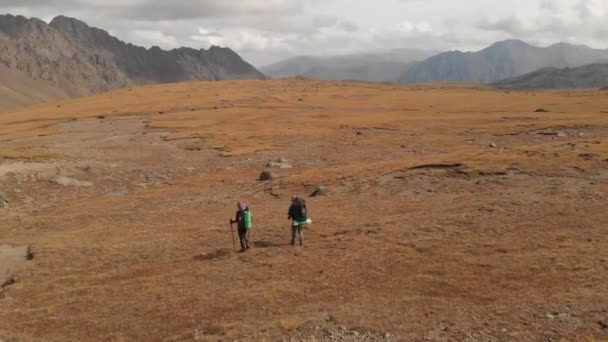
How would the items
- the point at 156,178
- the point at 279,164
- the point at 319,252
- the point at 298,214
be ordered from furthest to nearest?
the point at 279,164, the point at 156,178, the point at 298,214, the point at 319,252

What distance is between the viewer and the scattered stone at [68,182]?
49263 millimetres

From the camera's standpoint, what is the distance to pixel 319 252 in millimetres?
24766

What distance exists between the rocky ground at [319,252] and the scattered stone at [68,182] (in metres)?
0.26

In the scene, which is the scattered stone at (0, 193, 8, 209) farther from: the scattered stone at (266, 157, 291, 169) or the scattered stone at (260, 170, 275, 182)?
the scattered stone at (266, 157, 291, 169)

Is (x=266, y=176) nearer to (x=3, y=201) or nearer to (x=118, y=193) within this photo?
(x=118, y=193)

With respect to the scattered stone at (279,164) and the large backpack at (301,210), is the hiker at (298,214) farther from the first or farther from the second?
the scattered stone at (279,164)

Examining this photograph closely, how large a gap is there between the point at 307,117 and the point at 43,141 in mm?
48473

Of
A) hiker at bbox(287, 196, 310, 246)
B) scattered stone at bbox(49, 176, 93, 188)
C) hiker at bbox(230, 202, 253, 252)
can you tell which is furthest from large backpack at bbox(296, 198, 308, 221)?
scattered stone at bbox(49, 176, 93, 188)

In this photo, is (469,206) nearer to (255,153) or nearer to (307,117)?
(255,153)

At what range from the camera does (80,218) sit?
121 feet

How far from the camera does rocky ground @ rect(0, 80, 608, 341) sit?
1766cm

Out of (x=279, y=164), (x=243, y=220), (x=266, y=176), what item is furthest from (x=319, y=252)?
(x=279, y=164)

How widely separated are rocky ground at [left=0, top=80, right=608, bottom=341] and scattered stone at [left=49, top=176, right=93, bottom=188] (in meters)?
0.26

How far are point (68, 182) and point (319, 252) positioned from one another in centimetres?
3332
